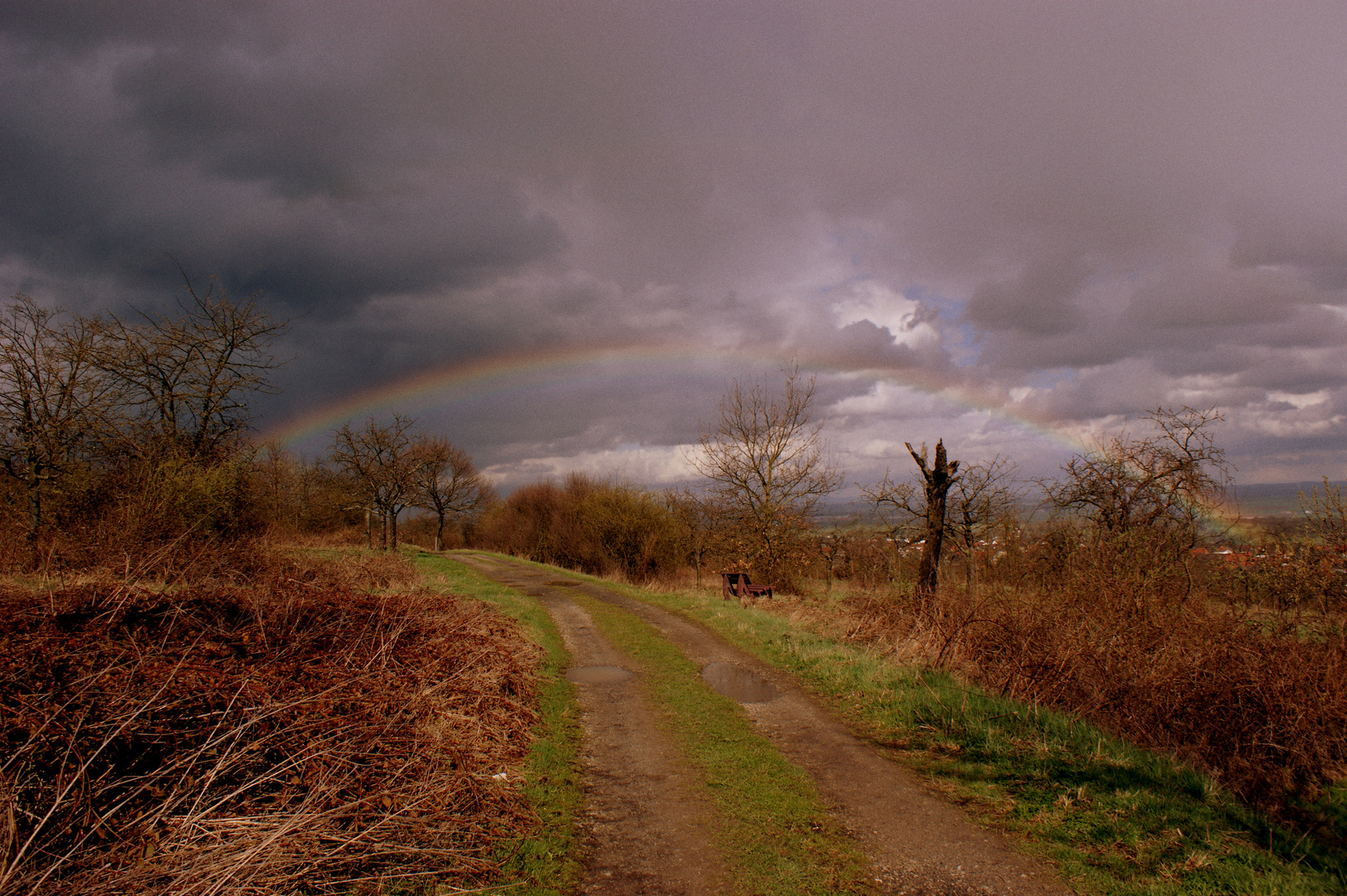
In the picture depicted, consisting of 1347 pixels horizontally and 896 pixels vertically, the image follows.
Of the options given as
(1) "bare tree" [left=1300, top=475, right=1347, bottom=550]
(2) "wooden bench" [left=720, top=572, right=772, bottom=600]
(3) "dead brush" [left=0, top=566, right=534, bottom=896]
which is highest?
(1) "bare tree" [left=1300, top=475, right=1347, bottom=550]

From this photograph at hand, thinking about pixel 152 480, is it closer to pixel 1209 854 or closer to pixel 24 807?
pixel 24 807

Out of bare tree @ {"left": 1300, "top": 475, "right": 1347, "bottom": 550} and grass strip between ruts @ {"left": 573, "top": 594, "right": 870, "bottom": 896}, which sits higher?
bare tree @ {"left": 1300, "top": 475, "right": 1347, "bottom": 550}

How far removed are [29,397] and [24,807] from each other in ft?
48.2

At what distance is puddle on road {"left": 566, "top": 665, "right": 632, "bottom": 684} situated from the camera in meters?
9.20

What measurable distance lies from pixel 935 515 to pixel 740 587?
9176mm

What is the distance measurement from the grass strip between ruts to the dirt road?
0.14 meters

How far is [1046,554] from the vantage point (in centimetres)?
1118

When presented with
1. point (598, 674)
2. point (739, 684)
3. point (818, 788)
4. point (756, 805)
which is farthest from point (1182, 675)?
point (598, 674)

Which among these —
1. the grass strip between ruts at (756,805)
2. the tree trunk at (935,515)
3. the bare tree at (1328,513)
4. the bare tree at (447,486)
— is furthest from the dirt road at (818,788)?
the bare tree at (447,486)

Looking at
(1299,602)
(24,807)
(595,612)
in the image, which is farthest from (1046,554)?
(24,807)

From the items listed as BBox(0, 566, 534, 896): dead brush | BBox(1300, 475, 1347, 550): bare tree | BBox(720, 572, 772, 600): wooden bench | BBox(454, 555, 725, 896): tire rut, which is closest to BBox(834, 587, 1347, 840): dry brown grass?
BBox(1300, 475, 1347, 550): bare tree

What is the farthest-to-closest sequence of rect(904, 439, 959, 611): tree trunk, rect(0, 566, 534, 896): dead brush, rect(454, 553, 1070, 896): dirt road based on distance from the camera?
1. rect(904, 439, 959, 611): tree trunk
2. rect(454, 553, 1070, 896): dirt road
3. rect(0, 566, 534, 896): dead brush

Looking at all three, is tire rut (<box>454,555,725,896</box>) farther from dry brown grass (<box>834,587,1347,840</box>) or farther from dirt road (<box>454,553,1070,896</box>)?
dry brown grass (<box>834,587,1347,840</box>)

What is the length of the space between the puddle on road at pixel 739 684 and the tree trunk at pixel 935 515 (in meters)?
4.08
